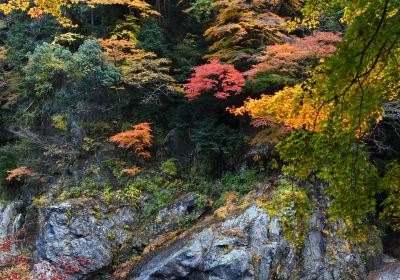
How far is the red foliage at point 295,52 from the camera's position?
9.10m

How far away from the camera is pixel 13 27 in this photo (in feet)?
55.9

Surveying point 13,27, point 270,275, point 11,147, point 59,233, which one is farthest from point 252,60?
point 13,27

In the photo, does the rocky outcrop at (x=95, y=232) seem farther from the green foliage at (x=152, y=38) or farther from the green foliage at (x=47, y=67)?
the green foliage at (x=152, y=38)

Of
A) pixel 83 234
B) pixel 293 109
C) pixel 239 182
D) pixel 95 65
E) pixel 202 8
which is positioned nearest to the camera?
pixel 293 109

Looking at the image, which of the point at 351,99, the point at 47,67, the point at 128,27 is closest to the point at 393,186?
the point at 351,99

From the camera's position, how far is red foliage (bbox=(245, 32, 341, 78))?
29.9ft

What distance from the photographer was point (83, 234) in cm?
1027

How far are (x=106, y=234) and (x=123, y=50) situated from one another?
6793mm

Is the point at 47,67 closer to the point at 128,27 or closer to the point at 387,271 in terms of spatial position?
the point at 128,27

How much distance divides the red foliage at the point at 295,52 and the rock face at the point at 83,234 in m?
5.80

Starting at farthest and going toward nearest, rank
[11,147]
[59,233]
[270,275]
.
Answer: [11,147] < [59,233] < [270,275]

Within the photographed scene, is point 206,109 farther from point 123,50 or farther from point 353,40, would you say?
point 353,40

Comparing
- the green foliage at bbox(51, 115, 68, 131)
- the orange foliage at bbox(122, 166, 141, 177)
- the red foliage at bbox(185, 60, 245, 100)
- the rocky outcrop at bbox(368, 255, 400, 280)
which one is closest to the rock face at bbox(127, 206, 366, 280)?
the rocky outcrop at bbox(368, 255, 400, 280)

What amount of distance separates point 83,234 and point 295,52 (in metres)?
7.57
